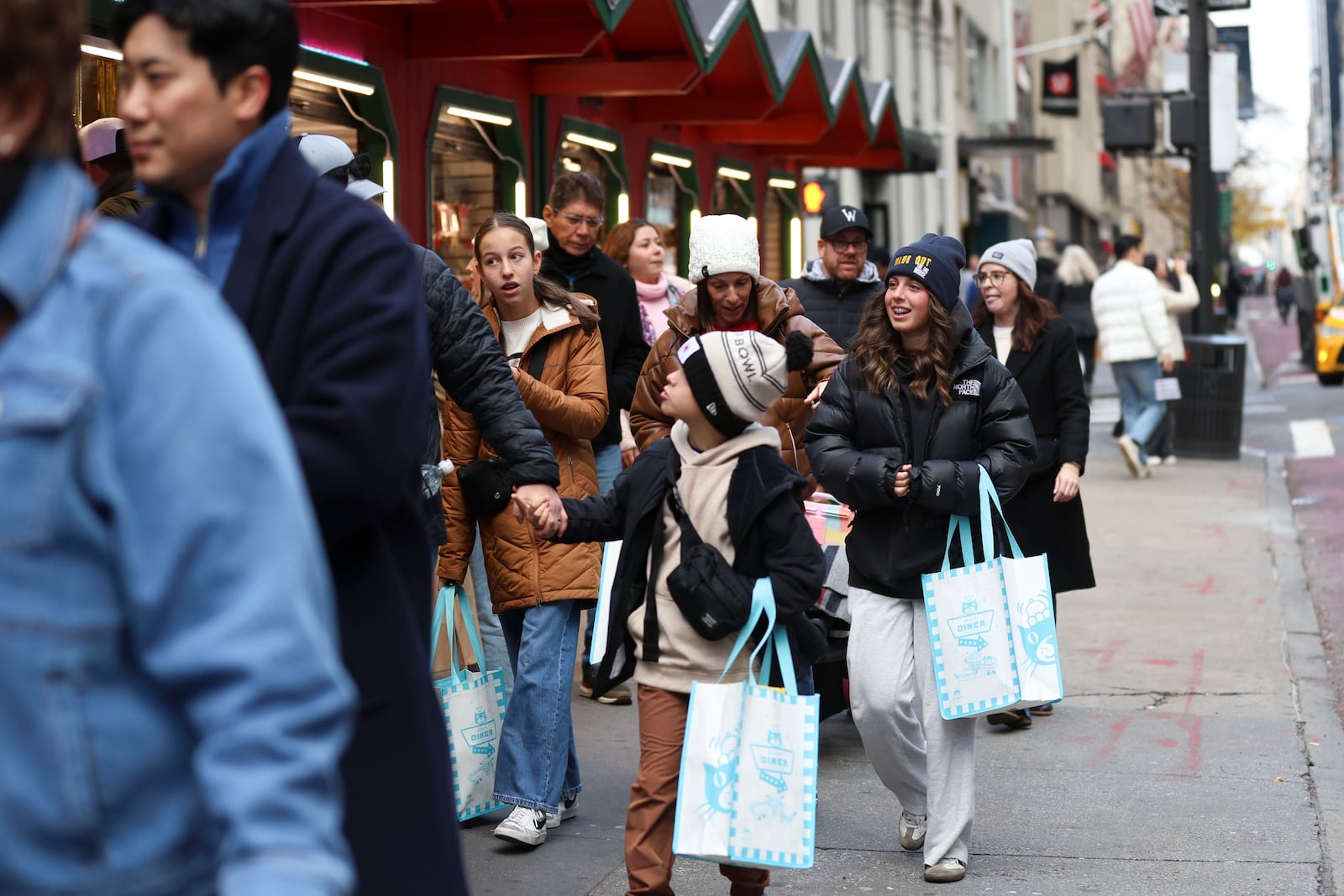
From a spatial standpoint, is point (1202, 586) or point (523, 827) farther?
point (1202, 586)

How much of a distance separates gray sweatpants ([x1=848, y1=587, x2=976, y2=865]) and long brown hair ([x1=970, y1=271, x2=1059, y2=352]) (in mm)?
2335

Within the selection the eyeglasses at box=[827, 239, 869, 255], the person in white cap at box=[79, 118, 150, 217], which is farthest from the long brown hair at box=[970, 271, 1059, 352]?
the person in white cap at box=[79, 118, 150, 217]

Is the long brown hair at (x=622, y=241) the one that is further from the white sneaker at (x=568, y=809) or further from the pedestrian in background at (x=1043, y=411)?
the white sneaker at (x=568, y=809)

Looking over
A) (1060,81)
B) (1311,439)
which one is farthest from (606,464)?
(1060,81)

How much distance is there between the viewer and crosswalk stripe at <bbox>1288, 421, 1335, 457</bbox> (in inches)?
717

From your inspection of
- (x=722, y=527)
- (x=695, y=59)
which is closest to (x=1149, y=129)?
(x=695, y=59)

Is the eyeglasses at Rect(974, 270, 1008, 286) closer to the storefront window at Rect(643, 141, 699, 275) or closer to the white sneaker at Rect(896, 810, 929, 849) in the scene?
the white sneaker at Rect(896, 810, 929, 849)

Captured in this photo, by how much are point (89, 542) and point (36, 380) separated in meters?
0.16

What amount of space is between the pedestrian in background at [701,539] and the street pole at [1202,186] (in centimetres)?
1464

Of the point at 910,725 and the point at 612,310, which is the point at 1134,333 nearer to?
the point at 612,310

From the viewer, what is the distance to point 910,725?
17.7 feet

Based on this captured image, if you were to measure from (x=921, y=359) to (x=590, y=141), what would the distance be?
877 centimetres

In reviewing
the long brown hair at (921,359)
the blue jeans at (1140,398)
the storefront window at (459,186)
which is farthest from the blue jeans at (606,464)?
the blue jeans at (1140,398)

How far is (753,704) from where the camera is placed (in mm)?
4188
